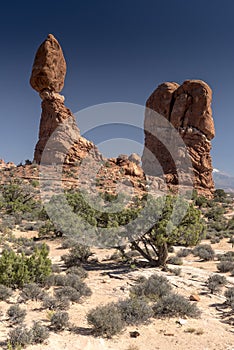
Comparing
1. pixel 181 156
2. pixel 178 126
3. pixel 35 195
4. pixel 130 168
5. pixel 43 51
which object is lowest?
pixel 35 195

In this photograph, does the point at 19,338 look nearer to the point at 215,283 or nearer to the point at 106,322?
the point at 106,322

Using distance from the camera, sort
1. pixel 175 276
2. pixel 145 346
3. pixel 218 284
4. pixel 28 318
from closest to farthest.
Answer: pixel 145 346, pixel 28 318, pixel 218 284, pixel 175 276

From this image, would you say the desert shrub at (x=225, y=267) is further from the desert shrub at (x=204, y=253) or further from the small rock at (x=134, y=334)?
the small rock at (x=134, y=334)

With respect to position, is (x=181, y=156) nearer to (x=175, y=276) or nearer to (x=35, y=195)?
(x=35, y=195)

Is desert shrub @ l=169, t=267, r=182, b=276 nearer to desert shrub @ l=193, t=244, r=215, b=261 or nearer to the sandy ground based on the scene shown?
the sandy ground

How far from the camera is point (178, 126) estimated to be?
47.6 metres

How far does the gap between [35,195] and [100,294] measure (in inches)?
993

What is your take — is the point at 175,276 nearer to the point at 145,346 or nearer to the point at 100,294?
the point at 100,294

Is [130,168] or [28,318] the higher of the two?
[130,168]

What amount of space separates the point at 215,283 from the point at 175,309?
2.90m

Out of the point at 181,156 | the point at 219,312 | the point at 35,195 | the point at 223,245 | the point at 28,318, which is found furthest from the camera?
the point at 181,156

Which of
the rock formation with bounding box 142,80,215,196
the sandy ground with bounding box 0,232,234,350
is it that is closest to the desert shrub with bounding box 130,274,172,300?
the sandy ground with bounding box 0,232,234,350

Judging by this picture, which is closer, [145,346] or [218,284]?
[145,346]

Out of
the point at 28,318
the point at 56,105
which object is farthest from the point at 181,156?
the point at 28,318
